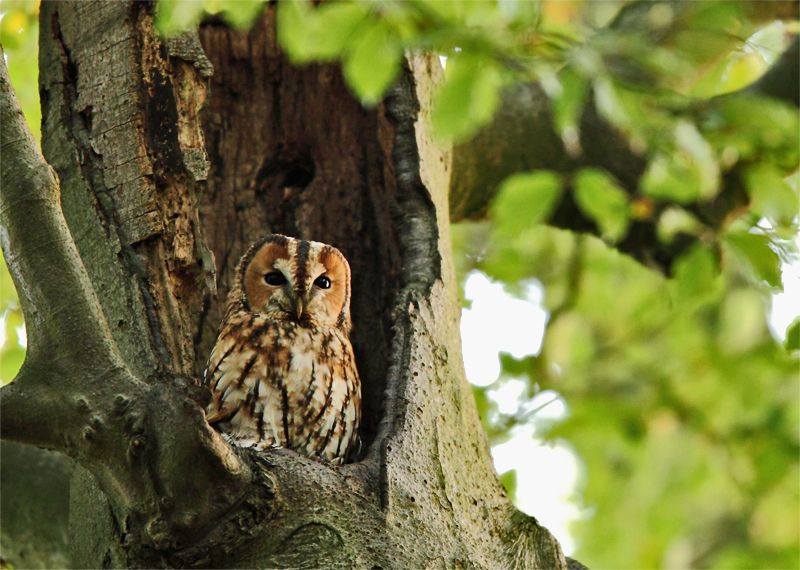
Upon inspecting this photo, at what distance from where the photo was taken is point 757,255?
3.03 metres

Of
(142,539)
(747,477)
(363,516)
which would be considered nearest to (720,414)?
(747,477)

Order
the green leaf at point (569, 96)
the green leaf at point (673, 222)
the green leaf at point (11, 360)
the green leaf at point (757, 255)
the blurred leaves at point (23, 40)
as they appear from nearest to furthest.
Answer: the green leaf at point (569, 96)
the green leaf at point (757, 255)
the green leaf at point (673, 222)
the blurred leaves at point (23, 40)
the green leaf at point (11, 360)

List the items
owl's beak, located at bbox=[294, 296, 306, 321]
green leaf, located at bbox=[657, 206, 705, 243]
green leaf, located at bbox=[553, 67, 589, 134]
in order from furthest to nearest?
green leaf, located at bbox=[657, 206, 705, 243] → owl's beak, located at bbox=[294, 296, 306, 321] → green leaf, located at bbox=[553, 67, 589, 134]

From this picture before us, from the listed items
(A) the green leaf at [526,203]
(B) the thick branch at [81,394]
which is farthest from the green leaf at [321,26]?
(B) the thick branch at [81,394]

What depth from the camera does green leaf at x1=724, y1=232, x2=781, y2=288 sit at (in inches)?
118

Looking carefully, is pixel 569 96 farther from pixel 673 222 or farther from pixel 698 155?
pixel 673 222

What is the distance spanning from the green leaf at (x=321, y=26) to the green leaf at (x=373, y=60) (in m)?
0.05

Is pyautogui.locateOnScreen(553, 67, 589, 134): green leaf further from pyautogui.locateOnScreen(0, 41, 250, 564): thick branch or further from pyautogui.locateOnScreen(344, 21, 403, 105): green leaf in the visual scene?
pyautogui.locateOnScreen(0, 41, 250, 564): thick branch

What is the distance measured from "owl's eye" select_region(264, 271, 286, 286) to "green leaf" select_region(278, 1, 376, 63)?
2.21 ft

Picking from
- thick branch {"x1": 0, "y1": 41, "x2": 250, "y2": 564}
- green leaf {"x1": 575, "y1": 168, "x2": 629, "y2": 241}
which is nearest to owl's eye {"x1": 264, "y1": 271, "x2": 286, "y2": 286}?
green leaf {"x1": 575, "y1": 168, "x2": 629, "y2": 241}

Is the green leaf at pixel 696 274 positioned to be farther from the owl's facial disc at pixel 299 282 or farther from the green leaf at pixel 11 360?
the green leaf at pixel 11 360

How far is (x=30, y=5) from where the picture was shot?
14.3 feet

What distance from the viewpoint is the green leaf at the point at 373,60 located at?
2812 mm

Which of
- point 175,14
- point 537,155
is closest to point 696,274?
point 537,155
